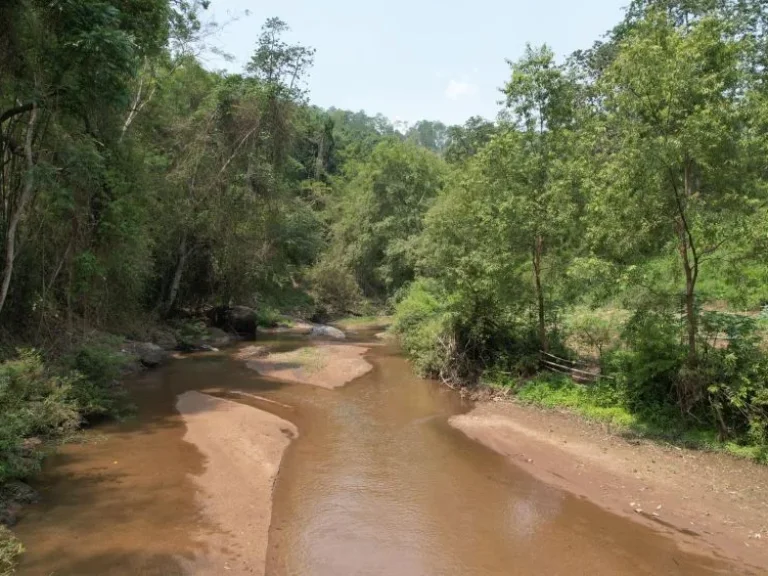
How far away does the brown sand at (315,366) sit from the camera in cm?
2214

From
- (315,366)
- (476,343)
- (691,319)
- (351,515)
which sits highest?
(691,319)

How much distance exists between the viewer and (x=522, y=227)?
60.3 ft

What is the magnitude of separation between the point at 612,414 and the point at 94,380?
14212 mm

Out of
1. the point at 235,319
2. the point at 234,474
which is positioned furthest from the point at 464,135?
the point at 234,474

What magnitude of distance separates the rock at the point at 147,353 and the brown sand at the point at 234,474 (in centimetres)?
514

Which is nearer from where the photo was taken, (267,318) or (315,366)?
(315,366)

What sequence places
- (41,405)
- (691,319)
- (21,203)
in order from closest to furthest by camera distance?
(41,405)
(21,203)
(691,319)

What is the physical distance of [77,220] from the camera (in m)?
16.2

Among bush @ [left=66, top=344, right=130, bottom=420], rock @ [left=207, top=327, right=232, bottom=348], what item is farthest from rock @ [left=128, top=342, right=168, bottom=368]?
bush @ [left=66, top=344, right=130, bottom=420]

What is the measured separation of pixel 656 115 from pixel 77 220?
15582 mm

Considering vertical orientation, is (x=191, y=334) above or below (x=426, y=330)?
below

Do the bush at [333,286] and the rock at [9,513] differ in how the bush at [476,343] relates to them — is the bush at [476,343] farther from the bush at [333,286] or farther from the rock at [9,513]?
the bush at [333,286]

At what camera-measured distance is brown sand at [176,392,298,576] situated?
8.77 meters

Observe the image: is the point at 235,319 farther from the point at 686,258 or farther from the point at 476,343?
the point at 686,258
